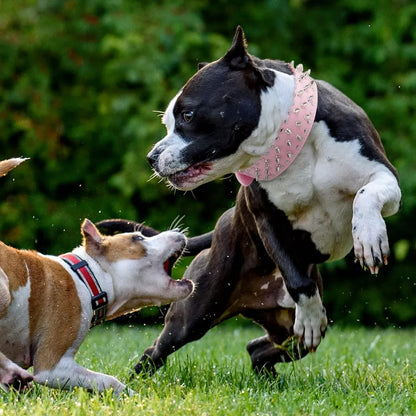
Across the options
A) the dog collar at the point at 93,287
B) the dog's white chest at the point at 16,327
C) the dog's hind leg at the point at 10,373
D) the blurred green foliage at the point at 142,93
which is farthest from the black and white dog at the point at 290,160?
the blurred green foliage at the point at 142,93

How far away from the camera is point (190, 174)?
4.45 metres

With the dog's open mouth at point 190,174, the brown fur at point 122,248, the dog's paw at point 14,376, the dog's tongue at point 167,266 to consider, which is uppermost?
the dog's open mouth at point 190,174

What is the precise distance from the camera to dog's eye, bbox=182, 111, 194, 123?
441cm

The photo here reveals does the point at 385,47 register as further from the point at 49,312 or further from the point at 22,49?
the point at 49,312

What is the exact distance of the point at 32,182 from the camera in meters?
11.7

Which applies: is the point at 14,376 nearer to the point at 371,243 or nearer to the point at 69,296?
the point at 69,296

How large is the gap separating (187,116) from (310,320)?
1.19m

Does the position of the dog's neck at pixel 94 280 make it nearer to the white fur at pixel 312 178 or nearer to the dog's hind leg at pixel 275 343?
the white fur at pixel 312 178

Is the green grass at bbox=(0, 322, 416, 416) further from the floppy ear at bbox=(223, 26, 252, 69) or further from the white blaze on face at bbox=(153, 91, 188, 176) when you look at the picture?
the floppy ear at bbox=(223, 26, 252, 69)

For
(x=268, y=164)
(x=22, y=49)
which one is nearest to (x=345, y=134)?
(x=268, y=164)

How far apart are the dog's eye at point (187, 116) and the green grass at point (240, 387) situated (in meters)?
1.26

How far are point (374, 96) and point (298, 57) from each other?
1.14m

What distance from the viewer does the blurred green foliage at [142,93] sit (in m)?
11.0

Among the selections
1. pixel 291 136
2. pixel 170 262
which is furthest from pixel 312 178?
pixel 170 262
